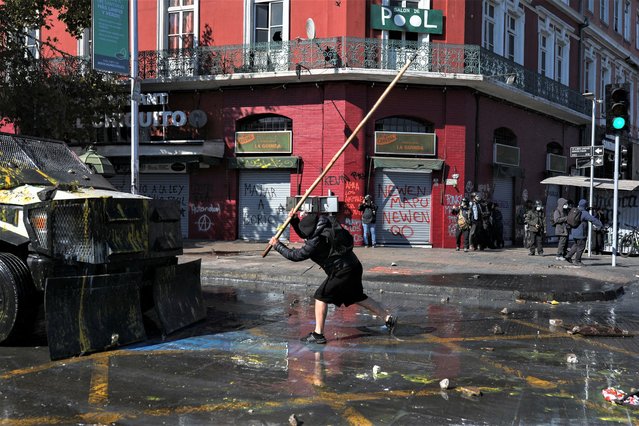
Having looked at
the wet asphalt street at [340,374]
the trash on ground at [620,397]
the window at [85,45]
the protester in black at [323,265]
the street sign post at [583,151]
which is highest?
the window at [85,45]

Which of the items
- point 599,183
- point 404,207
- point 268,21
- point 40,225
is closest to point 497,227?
point 404,207

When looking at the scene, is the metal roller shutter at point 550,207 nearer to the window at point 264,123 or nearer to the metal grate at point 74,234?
the window at point 264,123

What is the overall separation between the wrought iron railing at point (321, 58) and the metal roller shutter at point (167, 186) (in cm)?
357

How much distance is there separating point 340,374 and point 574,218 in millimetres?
11037

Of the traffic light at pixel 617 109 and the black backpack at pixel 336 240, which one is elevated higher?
the traffic light at pixel 617 109

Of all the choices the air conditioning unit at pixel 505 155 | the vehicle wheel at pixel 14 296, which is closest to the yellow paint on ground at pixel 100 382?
the vehicle wheel at pixel 14 296

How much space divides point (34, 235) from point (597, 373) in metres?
5.59

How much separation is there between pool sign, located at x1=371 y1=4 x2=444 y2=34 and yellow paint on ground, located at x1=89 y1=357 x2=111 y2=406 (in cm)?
1627

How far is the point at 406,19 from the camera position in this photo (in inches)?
772

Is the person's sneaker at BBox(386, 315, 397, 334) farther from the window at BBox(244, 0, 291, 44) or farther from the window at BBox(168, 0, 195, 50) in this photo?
the window at BBox(168, 0, 195, 50)

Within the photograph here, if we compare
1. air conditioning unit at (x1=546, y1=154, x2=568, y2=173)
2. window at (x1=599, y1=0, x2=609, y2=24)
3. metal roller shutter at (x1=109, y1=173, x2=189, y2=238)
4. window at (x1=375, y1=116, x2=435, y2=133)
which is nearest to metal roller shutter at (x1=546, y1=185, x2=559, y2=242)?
air conditioning unit at (x1=546, y1=154, x2=568, y2=173)

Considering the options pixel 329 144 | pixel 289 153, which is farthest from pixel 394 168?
pixel 289 153

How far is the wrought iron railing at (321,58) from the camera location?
62.2ft

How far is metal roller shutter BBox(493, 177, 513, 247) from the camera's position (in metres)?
22.1
